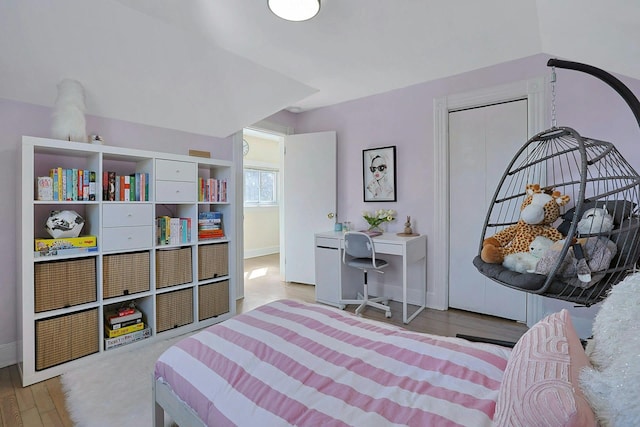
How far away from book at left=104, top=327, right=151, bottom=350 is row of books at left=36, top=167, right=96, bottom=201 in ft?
3.39

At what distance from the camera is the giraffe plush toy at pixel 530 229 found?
204cm

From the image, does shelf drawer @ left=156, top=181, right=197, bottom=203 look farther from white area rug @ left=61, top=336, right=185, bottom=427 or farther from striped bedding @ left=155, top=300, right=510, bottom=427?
striped bedding @ left=155, top=300, right=510, bottom=427

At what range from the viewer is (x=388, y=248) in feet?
9.63

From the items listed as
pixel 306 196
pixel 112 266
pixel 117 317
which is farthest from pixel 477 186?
pixel 117 317

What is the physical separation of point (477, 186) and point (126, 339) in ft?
10.7

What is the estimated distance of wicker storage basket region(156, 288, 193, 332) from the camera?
249 cm

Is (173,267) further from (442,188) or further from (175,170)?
(442,188)

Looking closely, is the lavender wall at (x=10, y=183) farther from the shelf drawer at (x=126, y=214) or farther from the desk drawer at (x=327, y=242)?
the desk drawer at (x=327, y=242)

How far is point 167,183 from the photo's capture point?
98.4 inches

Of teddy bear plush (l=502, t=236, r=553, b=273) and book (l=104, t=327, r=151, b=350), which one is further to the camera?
book (l=104, t=327, r=151, b=350)

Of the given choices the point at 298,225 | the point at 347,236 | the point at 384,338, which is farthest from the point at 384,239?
the point at 384,338

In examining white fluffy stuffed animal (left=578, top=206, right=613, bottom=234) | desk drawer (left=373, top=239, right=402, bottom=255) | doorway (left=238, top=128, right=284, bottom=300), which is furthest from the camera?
doorway (left=238, top=128, right=284, bottom=300)

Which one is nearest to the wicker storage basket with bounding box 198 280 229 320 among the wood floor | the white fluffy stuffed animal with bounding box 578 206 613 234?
the wood floor

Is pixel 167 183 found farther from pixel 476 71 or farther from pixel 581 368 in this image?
pixel 476 71
